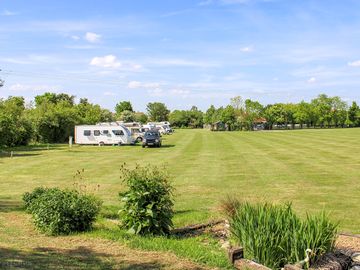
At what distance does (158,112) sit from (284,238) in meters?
155

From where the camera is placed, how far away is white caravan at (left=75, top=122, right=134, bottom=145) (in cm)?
4275

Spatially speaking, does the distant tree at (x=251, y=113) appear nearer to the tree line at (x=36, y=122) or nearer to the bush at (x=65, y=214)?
the tree line at (x=36, y=122)

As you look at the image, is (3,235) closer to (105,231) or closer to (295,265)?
(105,231)

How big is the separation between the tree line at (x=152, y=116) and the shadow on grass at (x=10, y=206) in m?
24.3

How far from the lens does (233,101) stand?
120 metres

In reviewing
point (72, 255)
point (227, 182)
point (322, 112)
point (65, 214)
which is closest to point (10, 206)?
point (65, 214)

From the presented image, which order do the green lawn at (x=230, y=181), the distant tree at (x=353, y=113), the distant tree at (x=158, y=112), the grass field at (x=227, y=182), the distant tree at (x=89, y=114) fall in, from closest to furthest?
the grass field at (x=227, y=182), the green lawn at (x=230, y=181), the distant tree at (x=89, y=114), the distant tree at (x=353, y=113), the distant tree at (x=158, y=112)

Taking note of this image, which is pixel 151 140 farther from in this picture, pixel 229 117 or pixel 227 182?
pixel 229 117

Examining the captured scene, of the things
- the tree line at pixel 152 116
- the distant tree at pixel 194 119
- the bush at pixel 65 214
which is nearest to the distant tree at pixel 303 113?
the tree line at pixel 152 116

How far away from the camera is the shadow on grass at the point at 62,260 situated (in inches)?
228

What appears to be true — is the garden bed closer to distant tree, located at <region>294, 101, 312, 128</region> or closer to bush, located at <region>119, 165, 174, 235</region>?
bush, located at <region>119, 165, 174, 235</region>

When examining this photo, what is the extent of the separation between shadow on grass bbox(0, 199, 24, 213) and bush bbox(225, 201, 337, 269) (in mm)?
6857

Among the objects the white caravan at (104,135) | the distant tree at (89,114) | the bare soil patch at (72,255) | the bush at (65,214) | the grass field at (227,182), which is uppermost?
the distant tree at (89,114)

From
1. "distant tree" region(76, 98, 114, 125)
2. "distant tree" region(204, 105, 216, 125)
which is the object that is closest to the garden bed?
"distant tree" region(76, 98, 114, 125)
